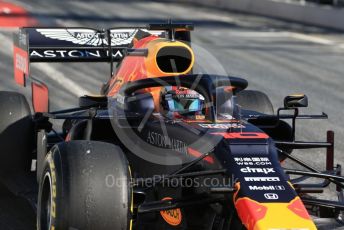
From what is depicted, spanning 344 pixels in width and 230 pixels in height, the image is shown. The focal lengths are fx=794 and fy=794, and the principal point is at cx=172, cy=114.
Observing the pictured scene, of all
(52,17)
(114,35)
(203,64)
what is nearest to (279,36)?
(203,64)

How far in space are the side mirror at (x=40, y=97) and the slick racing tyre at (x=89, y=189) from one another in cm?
289

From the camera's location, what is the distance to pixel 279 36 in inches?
786

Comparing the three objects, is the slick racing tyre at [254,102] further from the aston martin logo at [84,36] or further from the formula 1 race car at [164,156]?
the aston martin logo at [84,36]

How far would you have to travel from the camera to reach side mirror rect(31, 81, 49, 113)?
817 centimetres

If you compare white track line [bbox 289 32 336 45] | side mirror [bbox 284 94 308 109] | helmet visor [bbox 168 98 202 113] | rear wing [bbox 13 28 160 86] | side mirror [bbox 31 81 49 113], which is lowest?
white track line [bbox 289 32 336 45]

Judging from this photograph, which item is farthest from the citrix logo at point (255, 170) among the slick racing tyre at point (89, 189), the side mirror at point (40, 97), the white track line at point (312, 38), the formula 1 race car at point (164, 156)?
Result: the white track line at point (312, 38)

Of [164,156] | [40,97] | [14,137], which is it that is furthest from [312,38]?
[164,156]

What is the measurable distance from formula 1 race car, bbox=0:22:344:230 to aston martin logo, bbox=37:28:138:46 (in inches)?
19.8

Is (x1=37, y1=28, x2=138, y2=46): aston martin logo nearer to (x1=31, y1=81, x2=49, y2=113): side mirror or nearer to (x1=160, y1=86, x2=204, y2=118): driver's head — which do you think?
(x1=31, y1=81, x2=49, y2=113): side mirror

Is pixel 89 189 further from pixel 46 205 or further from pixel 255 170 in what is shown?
pixel 255 170

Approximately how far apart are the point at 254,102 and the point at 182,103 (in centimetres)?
201

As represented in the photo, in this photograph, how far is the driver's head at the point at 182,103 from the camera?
21.0ft

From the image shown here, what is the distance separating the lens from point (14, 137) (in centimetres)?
748

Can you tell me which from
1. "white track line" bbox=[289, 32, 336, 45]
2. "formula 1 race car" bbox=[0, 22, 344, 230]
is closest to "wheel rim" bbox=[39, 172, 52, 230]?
"formula 1 race car" bbox=[0, 22, 344, 230]
